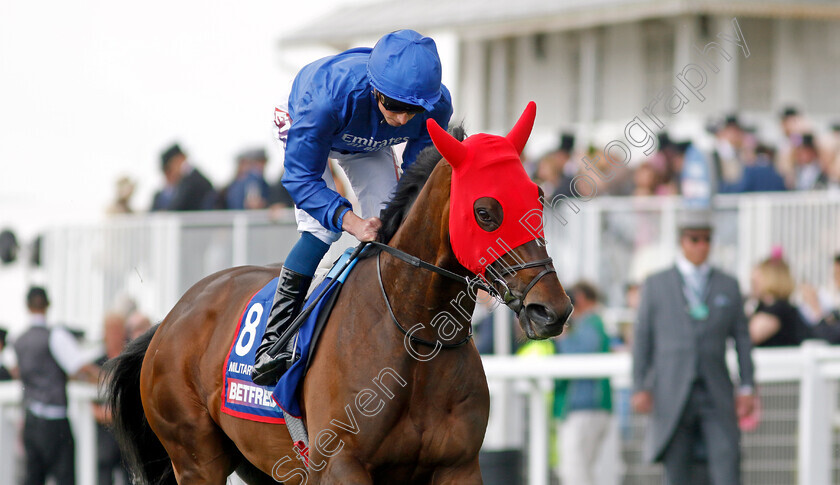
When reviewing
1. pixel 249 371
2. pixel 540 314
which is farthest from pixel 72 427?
pixel 540 314

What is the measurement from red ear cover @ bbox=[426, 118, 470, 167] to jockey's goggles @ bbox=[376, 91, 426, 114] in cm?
25

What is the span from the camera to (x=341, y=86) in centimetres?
387

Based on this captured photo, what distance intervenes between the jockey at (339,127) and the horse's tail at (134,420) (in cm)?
138

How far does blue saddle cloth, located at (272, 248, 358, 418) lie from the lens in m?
3.86

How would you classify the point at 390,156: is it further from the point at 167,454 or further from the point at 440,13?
the point at 440,13

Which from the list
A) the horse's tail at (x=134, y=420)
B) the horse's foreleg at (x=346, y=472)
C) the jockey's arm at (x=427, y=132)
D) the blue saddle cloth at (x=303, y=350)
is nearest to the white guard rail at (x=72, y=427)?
the horse's tail at (x=134, y=420)

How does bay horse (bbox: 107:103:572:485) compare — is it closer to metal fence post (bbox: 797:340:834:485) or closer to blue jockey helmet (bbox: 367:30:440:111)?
blue jockey helmet (bbox: 367:30:440:111)

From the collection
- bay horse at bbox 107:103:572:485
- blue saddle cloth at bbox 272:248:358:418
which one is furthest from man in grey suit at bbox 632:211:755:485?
blue saddle cloth at bbox 272:248:358:418

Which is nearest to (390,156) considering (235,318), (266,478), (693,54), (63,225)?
(235,318)

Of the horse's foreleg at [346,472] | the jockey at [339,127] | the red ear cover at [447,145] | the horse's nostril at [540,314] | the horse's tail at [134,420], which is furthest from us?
the horse's tail at [134,420]

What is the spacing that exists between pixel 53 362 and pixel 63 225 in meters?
2.74

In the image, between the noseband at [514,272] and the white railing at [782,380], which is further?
the white railing at [782,380]

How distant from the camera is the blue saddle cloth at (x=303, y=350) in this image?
3.86m

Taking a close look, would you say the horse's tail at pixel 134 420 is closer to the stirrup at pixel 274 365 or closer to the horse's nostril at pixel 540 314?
the stirrup at pixel 274 365
